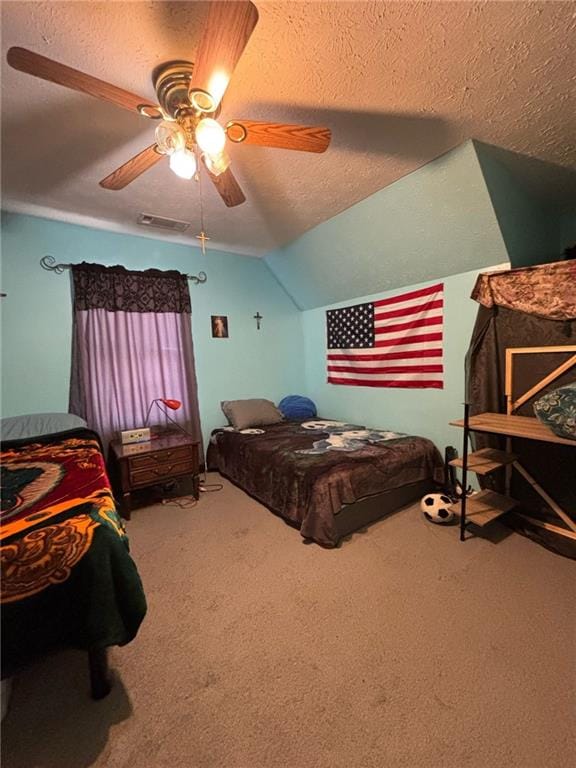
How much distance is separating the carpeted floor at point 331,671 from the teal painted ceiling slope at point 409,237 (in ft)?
7.18

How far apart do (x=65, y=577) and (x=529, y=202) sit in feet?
11.7

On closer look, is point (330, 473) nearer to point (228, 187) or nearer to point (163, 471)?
point (163, 471)

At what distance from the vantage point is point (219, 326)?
357cm

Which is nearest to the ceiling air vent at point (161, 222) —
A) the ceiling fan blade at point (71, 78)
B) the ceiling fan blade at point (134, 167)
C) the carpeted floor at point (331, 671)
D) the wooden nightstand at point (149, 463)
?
the ceiling fan blade at point (134, 167)

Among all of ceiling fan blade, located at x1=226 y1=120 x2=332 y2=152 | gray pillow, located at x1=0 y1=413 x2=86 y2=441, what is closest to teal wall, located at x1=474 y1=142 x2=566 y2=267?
ceiling fan blade, located at x1=226 y1=120 x2=332 y2=152

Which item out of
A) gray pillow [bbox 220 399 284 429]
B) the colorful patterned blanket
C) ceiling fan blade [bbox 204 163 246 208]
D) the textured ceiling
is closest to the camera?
the colorful patterned blanket

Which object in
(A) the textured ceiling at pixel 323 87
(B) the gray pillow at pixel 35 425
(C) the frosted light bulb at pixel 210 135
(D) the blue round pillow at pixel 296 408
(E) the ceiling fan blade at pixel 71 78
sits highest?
(A) the textured ceiling at pixel 323 87

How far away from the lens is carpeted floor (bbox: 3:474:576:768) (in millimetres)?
1030

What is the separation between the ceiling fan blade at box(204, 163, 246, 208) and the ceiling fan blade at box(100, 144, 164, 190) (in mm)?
260

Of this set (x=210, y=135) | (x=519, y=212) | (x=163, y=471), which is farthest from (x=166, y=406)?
(x=519, y=212)

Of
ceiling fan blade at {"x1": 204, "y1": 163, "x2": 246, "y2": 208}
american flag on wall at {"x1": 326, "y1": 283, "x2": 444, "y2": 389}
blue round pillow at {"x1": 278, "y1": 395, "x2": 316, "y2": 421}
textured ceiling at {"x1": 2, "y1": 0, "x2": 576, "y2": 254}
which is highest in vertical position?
textured ceiling at {"x1": 2, "y1": 0, "x2": 576, "y2": 254}

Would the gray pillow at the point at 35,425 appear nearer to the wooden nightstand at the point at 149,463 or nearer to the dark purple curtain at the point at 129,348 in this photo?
the dark purple curtain at the point at 129,348

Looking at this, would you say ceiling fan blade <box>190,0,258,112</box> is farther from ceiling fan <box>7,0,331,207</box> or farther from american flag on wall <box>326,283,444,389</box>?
american flag on wall <box>326,283,444,389</box>

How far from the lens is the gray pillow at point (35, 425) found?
235cm
